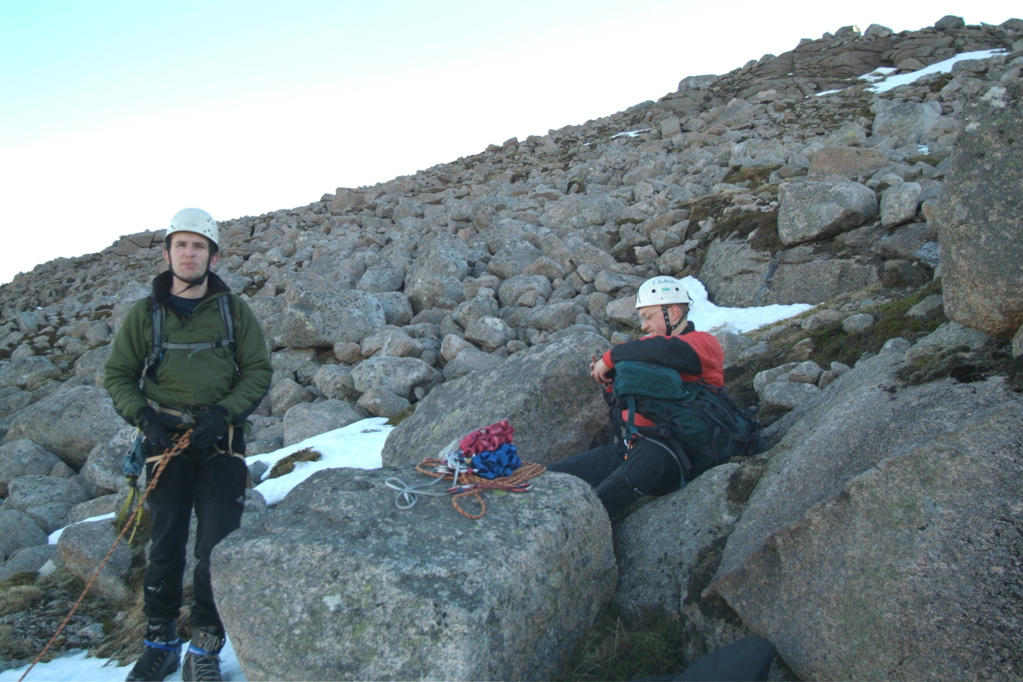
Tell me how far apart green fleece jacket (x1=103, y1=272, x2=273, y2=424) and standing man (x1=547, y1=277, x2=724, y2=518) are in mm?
2792

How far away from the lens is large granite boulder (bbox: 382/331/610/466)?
689 cm

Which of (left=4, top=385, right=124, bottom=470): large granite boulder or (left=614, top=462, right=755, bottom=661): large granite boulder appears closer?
(left=614, top=462, right=755, bottom=661): large granite boulder

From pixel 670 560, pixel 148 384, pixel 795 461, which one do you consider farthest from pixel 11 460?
pixel 795 461

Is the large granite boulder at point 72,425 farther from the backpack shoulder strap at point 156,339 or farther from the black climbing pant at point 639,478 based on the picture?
the black climbing pant at point 639,478

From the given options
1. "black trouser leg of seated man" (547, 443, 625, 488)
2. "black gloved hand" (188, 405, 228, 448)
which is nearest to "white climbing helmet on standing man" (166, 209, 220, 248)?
"black gloved hand" (188, 405, 228, 448)

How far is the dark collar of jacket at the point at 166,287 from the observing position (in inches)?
199

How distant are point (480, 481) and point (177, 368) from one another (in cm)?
240

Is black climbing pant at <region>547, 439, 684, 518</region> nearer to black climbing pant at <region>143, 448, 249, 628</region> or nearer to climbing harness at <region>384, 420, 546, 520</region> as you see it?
climbing harness at <region>384, 420, 546, 520</region>

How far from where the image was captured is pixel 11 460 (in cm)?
1152

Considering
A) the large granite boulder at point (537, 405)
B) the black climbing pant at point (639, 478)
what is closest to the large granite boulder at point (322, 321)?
the large granite boulder at point (537, 405)

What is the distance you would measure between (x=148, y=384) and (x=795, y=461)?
15.9 ft

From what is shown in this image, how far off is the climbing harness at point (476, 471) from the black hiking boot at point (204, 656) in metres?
1.60

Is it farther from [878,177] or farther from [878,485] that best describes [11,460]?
[878,177]

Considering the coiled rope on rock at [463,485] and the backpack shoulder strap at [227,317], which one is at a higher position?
the backpack shoulder strap at [227,317]
